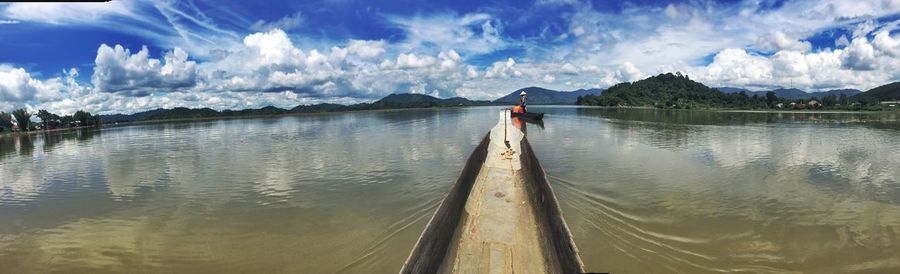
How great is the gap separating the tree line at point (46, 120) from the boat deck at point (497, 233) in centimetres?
9467

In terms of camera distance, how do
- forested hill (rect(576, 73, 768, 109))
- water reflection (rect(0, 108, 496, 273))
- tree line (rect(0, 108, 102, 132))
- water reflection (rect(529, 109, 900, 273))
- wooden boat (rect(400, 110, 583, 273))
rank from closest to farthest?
wooden boat (rect(400, 110, 583, 273)), water reflection (rect(529, 109, 900, 273)), water reflection (rect(0, 108, 496, 273)), tree line (rect(0, 108, 102, 132)), forested hill (rect(576, 73, 768, 109))

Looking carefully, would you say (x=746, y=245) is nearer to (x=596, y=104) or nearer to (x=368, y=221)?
(x=368, y=221)

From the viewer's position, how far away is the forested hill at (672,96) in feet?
329

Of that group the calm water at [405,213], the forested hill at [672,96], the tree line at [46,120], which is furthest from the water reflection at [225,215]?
the forested hill at [672,96]

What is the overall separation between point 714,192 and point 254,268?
1058 centimetres

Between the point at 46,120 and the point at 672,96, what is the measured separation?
16693 cm


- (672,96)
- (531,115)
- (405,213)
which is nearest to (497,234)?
(405,213)

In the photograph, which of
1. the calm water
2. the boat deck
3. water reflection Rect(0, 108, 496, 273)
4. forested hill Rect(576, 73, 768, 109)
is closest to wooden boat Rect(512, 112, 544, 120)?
the calm water

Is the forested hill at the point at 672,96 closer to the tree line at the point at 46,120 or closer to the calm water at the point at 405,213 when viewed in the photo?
the calm water at the point at 405,213

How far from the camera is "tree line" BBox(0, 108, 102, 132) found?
2581 inches

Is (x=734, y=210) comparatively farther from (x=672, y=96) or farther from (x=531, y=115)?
(x=672, y=96)

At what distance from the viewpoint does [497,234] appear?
6.18m

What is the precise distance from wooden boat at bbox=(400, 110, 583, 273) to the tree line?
3736 inches

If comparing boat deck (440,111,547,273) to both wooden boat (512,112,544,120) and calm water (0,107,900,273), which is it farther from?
wooden boat (512,112,544,120)
